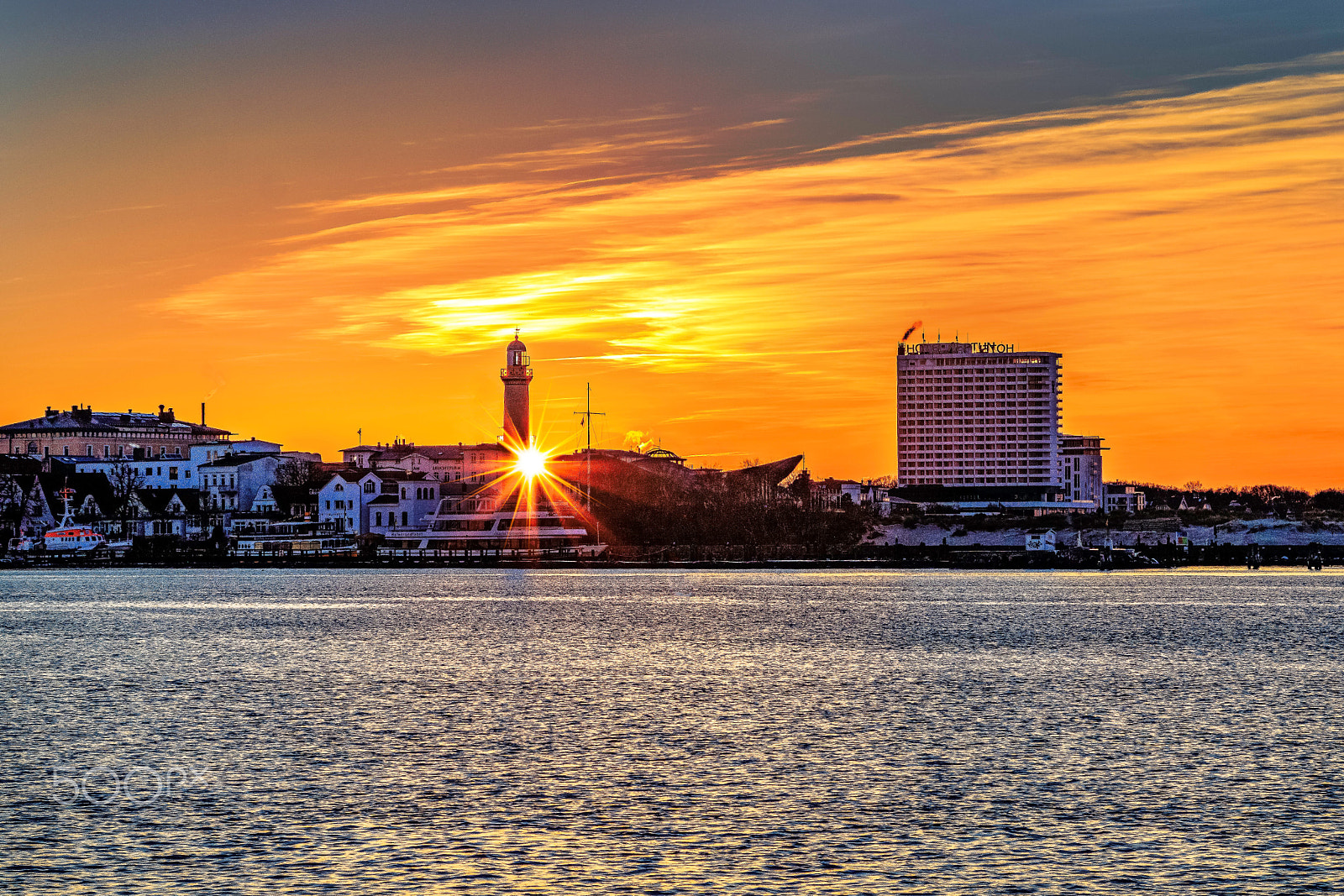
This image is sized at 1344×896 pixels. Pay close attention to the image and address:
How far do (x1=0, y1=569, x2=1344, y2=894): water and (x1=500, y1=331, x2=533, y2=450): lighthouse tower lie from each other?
391ft

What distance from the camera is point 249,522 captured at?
581ft

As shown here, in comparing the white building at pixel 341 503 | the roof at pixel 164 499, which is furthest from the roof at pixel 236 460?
the white building at pixel 341 503

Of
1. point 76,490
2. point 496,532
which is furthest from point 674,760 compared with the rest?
point 76,490

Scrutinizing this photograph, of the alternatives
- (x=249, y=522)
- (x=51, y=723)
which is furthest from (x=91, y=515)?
(x=51, y=723)

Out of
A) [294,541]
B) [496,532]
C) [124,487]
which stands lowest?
[294,541]

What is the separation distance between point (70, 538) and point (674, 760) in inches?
6285

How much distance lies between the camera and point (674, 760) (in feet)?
107

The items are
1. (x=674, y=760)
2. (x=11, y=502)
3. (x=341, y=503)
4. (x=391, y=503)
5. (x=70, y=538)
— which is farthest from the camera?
(x=11, y=502)

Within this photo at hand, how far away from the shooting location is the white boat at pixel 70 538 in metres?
175

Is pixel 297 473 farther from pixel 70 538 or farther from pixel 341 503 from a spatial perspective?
pixel 70 538

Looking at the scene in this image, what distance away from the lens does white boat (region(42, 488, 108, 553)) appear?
175375mm

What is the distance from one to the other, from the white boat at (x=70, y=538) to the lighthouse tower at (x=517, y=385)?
50.2 m

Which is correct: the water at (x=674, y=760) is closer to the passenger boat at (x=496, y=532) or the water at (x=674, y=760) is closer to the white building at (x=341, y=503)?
the passenger boat at (x=496, y=532)

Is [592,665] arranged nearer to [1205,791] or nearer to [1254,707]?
[1254,707]
